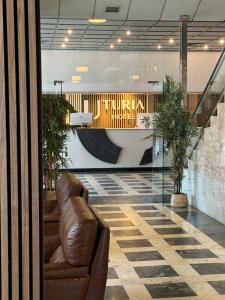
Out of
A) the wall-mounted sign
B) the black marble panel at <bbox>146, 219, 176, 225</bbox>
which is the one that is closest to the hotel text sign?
the wall-mounted sign

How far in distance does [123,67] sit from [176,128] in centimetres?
380

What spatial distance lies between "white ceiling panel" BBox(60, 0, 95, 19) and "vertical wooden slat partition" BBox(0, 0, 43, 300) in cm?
675

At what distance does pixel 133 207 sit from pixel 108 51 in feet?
15.1

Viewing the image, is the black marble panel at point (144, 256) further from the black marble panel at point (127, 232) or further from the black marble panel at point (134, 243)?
the black marble panel at point (127, 232)

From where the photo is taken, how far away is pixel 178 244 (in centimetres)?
594

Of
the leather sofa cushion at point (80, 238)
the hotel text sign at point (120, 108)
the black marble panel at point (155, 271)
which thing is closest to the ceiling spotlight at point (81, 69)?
the hotel text sign at point (120, 108)

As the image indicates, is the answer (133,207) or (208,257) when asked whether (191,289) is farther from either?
(133,207)

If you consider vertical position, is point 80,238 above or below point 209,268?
above

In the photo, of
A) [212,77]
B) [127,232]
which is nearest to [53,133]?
[127,232]

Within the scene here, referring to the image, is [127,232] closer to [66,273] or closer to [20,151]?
[66,273]

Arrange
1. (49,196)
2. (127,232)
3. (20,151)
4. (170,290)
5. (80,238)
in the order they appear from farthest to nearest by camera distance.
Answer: (127,232) → (49,196) → (170,290) → (80,238) → (20,151)

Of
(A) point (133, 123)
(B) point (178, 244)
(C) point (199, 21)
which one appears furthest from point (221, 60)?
(A) point (133, 123)

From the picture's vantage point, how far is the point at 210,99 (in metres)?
8.34

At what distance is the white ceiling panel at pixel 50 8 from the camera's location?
27.1 feet
